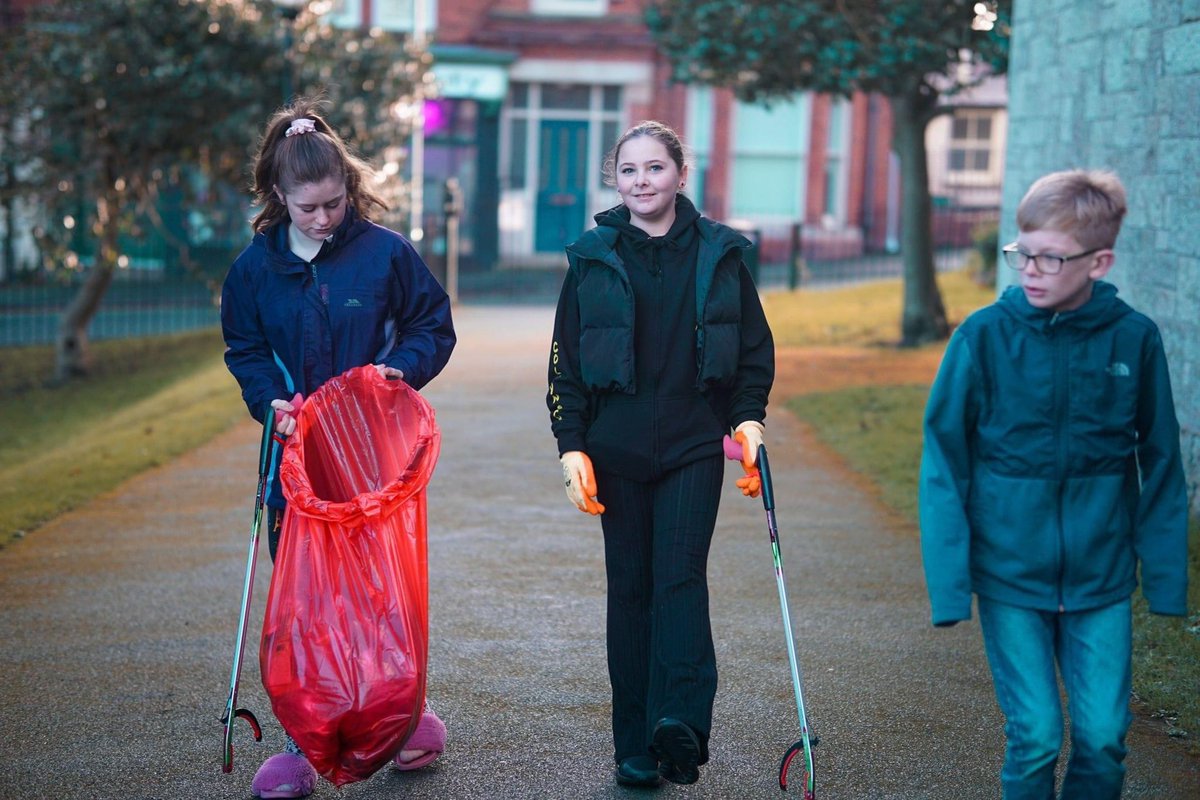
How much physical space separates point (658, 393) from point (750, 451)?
30cm

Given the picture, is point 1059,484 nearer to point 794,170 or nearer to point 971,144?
point 794,170

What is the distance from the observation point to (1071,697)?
3.54 metres

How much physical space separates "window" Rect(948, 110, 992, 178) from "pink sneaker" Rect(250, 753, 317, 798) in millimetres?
27190

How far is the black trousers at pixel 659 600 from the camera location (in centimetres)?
411

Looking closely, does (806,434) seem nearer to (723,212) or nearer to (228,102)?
(228,102)

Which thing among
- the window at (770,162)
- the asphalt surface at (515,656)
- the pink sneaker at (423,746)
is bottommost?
the asphalt surface at (515,656)

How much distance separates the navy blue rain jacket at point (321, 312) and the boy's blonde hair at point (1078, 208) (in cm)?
166

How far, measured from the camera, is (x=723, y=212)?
26.5 m

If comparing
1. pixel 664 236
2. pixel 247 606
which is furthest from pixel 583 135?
pixel 247 606

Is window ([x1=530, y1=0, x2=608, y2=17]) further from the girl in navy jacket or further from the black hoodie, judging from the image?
the black hoodie

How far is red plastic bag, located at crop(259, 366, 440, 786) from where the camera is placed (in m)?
3.91

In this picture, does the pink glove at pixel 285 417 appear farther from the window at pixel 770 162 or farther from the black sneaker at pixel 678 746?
the window at pixel 770 162

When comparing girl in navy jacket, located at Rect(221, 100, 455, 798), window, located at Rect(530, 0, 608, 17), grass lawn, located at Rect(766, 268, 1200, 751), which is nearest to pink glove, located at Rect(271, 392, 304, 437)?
girl in navy jacket, located at Rect(221, 100, 455, 798)

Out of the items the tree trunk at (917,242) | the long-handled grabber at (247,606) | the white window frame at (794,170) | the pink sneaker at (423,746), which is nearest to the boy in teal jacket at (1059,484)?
the pink sneaker at (423,746)
